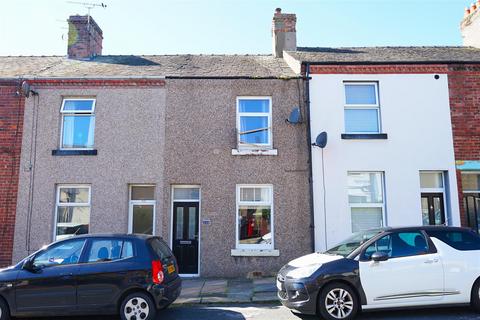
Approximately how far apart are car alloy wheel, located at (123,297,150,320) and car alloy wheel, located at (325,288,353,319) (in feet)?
9.82

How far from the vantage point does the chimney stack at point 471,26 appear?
1413 cm

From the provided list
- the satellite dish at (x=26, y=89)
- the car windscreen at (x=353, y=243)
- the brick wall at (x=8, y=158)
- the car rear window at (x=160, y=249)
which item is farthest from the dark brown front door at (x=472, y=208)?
the satellite dish at (x=26, y=89)

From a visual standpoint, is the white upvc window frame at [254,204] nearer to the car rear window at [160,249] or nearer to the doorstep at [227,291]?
the doorstep at [227,291]

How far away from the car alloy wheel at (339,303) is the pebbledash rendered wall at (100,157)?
5.57 metres

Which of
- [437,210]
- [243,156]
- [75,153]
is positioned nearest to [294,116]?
[243,156]

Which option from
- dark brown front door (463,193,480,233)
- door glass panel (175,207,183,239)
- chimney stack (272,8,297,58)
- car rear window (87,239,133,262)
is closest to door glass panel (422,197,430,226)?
dark brown front door (463,193,480,233)

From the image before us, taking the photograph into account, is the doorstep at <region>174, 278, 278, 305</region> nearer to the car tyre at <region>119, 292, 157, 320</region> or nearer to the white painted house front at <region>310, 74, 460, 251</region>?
the car tyre at <region>119, 292, 157, 320</region>

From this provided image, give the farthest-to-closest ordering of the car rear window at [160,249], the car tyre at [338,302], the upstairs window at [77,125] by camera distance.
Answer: the upstairs window at [77,125]
the car rear window at [160,249]
the car tyre at [338,302]

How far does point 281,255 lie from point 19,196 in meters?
7.29

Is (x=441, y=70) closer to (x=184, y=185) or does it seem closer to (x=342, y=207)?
(x=342, y=207)

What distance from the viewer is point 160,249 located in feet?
23.9

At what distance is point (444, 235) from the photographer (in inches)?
276

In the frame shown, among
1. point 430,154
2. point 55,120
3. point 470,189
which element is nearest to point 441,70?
point 430,154

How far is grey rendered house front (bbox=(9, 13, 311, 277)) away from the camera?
1067 cm
